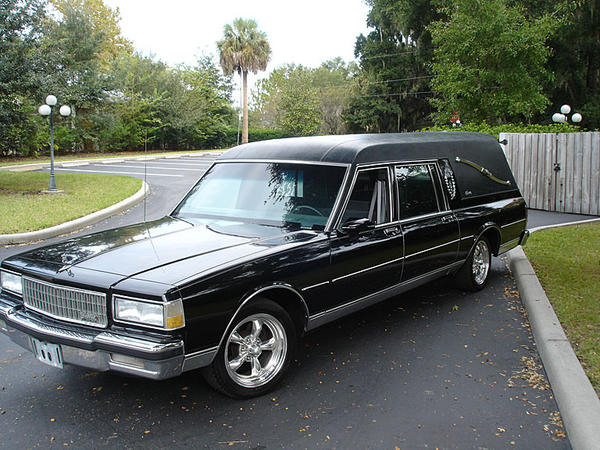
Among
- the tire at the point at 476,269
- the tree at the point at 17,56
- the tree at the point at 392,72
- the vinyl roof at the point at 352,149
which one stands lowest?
the tire at the point at 476,269

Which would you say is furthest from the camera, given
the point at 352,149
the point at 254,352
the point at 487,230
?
the point at 487,230

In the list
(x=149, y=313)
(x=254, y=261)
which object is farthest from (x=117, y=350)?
(x=254, y=261)

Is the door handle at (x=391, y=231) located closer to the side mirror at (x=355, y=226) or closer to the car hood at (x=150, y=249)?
the side mirror at (x=355, y=226)

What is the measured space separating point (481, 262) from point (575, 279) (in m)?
1.24

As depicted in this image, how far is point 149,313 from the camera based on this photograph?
329 centimetres

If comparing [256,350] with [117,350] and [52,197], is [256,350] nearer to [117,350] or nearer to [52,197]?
[117,350]

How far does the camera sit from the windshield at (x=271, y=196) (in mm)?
4668

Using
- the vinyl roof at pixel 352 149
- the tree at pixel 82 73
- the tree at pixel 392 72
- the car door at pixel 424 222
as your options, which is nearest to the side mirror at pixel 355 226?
the vinyl roof at pixel 352 149

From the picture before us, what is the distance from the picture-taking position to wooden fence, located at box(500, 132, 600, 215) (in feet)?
44.4

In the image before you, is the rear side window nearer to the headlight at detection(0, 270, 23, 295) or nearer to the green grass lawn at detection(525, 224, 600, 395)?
the green grass lawn at detection(525, 224, 600, 395)

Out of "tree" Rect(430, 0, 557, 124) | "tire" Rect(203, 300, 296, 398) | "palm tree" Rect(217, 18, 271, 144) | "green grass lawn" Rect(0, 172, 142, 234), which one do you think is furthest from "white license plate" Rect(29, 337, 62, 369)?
"palm tree" Rect(217, 18, 271, 144)

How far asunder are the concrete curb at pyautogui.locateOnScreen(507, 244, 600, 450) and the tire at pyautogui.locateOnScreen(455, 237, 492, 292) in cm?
59

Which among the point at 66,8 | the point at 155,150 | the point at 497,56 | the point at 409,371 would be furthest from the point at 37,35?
the point at 155,150

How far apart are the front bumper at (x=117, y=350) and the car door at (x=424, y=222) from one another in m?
2.71
